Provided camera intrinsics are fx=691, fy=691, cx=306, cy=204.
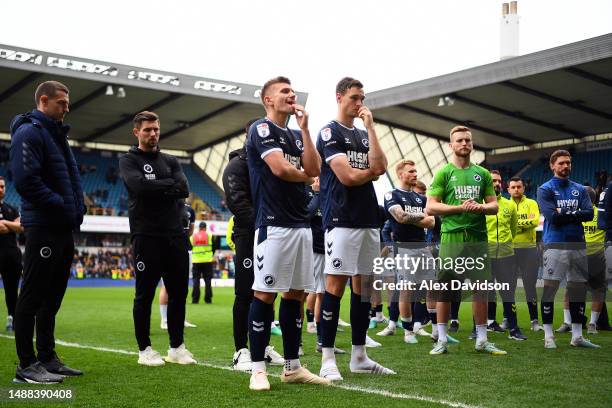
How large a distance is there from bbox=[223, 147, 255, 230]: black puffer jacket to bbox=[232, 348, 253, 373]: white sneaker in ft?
3.66

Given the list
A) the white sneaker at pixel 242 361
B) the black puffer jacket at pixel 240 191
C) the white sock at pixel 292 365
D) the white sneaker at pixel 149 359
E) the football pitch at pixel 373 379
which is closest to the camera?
the football pitch at pixel 373 379

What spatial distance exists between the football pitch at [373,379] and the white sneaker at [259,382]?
0.21ft

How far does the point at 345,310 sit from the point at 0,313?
694cm

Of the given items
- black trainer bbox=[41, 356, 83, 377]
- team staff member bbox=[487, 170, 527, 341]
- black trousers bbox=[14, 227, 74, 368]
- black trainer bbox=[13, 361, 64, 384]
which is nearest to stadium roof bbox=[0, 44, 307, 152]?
team staff member bbox=[487, 170, 527, 341]

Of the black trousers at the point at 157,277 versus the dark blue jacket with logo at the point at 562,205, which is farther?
the dark blue jacket with logo at the point at 562,205

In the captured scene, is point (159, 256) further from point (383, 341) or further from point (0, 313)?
point (0, 313)

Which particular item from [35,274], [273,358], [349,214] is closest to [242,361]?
[273,358]

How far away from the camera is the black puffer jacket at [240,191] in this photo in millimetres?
6301

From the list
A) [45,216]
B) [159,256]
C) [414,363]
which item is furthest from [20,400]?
[414,363]

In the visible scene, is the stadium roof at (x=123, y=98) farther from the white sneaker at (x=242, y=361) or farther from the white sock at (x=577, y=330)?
the white sock at (x=577, y=330)

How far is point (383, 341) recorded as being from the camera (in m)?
8.46

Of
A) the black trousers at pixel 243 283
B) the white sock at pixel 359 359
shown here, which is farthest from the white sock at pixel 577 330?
the black trousers at pixel 243 283

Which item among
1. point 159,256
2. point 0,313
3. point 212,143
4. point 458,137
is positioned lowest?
point 0,313

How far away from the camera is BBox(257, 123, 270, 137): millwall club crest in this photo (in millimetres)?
4914
